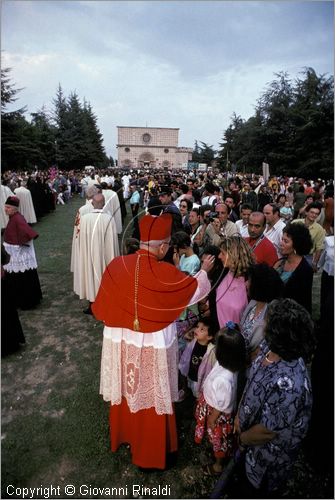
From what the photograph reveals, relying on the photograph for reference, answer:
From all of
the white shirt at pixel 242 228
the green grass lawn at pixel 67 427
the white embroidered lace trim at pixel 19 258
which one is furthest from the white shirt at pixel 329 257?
the white embroidered lace trim at pixel 19 258

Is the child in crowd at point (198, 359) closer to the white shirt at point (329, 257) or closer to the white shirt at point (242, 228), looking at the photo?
the white shirt at point (242, 228)

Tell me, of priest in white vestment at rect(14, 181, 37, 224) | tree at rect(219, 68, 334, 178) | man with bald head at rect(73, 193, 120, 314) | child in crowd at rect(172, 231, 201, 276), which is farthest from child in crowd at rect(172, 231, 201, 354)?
tree at rect(219, 68, 334, 178)

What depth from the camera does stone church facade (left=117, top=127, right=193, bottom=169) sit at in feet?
276

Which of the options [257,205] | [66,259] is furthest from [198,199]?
[66,259]

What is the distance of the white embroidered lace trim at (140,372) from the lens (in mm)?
2619

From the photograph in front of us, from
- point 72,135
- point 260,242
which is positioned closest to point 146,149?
point 72,135

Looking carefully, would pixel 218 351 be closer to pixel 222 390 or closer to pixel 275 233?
pixel 222 390

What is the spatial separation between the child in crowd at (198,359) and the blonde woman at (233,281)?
22 cm

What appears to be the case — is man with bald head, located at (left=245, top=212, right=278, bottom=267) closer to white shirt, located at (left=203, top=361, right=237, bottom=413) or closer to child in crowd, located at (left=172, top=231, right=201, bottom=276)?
child in crowd, located at (left=172, top=231, right=201, bottom=276)

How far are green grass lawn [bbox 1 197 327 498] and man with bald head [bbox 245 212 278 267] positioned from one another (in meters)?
2.10

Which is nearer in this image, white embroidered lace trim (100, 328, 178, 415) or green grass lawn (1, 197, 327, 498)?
white embroidered lace trim (100, 328, 178, 415)

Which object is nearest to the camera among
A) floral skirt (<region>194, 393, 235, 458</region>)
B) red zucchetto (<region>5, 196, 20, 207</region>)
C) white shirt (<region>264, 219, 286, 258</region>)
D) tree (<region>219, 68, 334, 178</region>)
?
floral skirt (<region>194, 393, 235, 458</region>)

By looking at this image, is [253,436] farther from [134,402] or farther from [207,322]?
[207,322]

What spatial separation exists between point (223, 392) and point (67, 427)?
194 centimetres
